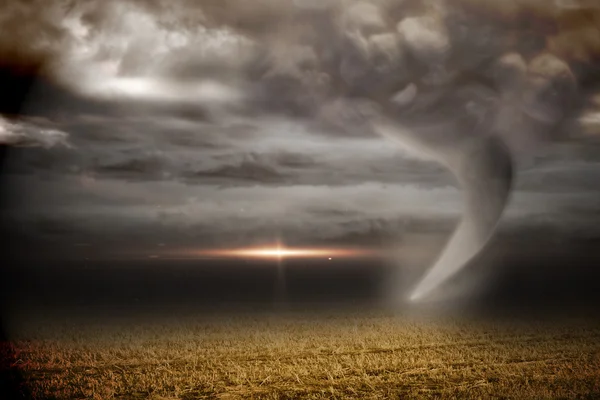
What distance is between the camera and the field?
23578 millimetres

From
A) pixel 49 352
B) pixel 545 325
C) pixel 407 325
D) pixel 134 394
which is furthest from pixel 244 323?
pixel 134 394

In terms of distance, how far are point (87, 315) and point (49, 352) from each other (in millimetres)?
30285

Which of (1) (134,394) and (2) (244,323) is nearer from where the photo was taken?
(1) (134,394)

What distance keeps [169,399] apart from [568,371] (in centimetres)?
1717

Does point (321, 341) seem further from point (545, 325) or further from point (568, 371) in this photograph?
point (545, 325)

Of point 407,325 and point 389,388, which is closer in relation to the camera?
point 389,388

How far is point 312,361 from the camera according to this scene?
29344mm

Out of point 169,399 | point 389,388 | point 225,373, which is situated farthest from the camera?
point 225,373

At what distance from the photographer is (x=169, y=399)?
22234mm

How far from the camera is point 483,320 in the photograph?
170ft

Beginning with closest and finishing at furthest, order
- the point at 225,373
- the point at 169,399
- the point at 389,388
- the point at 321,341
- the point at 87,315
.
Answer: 1. the point at 169,399
2. the point at 389,388
3. the point at 225,373
4. the point at 321,341
5. the point at 87,315

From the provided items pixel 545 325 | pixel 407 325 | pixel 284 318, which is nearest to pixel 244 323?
pixel 284 318

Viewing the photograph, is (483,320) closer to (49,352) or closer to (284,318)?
(284,318)

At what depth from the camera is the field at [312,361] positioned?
23.6 metres
